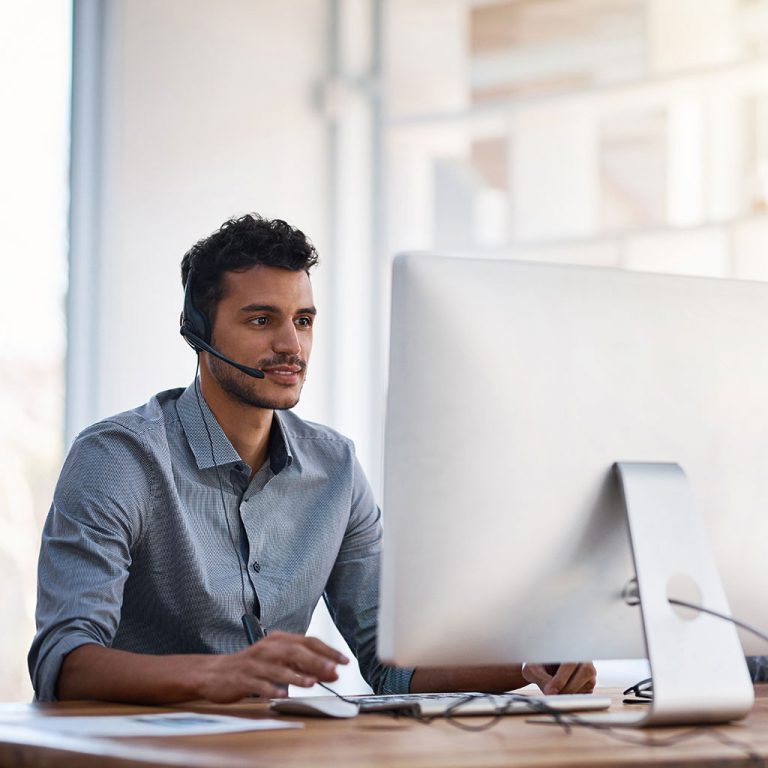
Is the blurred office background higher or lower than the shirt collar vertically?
higher

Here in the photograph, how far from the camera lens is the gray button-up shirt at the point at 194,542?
1.60m

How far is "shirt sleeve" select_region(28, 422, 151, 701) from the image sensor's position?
60.9 inches

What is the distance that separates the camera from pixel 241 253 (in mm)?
2023

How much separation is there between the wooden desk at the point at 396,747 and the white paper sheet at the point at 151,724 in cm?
3

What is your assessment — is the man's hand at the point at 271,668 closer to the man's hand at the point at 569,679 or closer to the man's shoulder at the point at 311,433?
the man's hand at the point at 569,679

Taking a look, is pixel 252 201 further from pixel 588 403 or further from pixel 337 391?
pixel 588 403

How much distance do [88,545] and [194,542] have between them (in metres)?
0.21

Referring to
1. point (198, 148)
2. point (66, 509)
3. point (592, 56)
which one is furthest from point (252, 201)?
point (66, 509)

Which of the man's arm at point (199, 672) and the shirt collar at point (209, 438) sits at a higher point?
the shirt collar at point (209, 438)

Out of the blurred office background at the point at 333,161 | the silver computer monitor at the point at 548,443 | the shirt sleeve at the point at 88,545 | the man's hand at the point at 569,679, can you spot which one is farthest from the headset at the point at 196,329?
the blurred office background at the point at 333,161

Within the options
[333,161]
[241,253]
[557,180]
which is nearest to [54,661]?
[241,253]

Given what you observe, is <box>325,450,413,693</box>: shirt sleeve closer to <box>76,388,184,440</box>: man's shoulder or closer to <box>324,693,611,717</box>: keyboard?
<box>76,388,184,440</box>: man's shoulder

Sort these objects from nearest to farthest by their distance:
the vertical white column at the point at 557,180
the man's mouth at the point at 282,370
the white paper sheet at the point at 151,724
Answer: the white paper sheet at the point at 151,724, the man's mouth at the point at 282,370, the vertical white column at the point at 557,180

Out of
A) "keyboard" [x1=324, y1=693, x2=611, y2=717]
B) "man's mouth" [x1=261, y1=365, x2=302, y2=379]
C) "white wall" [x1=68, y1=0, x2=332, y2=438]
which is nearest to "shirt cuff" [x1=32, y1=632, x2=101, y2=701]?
"keyboard" [x1=324, y1=693, x2=611, y2=717]
